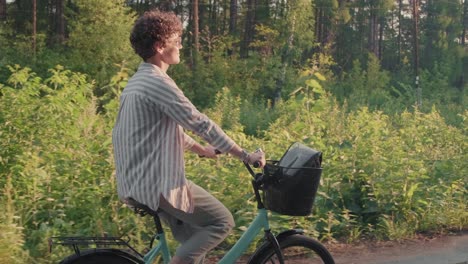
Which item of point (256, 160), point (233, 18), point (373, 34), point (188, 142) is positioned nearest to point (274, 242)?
point (256, 160)

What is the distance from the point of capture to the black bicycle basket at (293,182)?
132 inches

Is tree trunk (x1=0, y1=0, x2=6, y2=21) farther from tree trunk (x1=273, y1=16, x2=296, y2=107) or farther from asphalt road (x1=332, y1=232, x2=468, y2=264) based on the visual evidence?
asphalt road (x1=332, y1=232, x2=468, y2=264)

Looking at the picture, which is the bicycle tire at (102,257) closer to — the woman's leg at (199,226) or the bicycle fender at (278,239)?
the woman's leg at (199,226)

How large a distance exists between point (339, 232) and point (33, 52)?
Answer: 30.0 m

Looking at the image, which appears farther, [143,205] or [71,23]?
[71,23]

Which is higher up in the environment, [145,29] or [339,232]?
[145,29]

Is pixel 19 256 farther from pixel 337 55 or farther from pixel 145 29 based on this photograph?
pixel 337 55

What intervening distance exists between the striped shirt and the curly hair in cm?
11

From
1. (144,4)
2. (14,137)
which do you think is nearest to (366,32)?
(144,4)

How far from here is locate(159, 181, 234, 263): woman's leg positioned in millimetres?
3365

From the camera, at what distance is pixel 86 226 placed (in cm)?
563

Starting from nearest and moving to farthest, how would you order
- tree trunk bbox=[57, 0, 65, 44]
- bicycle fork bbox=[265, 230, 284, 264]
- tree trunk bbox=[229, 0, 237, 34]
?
bicycle fork bbox=[265, 230, 284, 264]
tree trunk bbox=[57, 0, 65, 44]
tree trunk bbox=[229, 0, 237, 34]

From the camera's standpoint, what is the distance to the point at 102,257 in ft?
10.8

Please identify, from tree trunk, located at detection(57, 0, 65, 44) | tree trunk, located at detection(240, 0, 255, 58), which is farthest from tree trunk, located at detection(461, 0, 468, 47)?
tree trunk, located at detection(57, 0, 65, 44)
